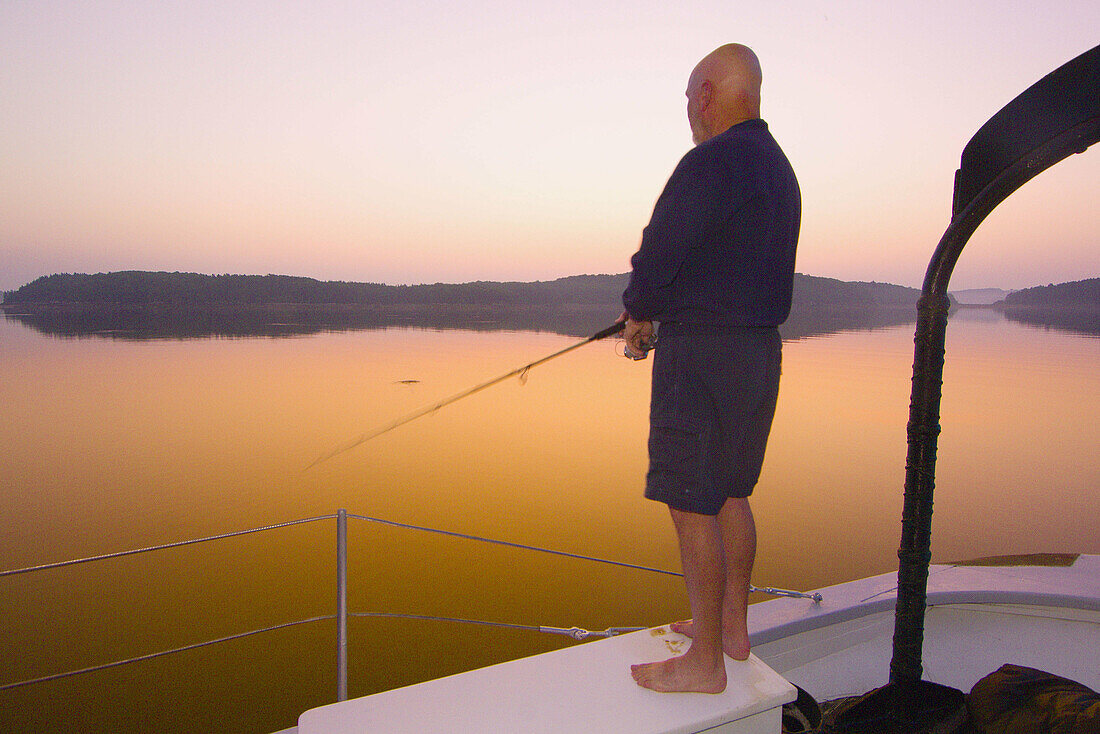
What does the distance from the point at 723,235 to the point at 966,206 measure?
2.43 ft

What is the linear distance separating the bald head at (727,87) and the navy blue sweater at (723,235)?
105 mm

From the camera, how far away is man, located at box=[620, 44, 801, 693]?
1344mm

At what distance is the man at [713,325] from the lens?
1.34 meters

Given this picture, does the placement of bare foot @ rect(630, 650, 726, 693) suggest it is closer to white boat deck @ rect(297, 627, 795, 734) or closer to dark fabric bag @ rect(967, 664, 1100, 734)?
white boat deck @ rect(297, 627, 795, 734)

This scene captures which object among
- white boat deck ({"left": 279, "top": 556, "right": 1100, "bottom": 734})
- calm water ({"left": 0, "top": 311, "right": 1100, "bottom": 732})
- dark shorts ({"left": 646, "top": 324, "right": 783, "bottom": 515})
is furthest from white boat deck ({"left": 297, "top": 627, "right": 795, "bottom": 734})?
calm water ({"left": 0, "top": 311, "right": 1100, "bottom": 732})

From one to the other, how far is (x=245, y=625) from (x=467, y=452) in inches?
264

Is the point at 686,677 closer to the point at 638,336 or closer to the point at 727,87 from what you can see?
the point at 638,336

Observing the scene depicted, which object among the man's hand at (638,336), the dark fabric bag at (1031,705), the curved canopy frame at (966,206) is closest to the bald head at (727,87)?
the man's hand at (638,336)

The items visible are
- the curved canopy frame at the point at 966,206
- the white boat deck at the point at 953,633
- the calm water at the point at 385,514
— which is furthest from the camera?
the calm water at the point at 385,514

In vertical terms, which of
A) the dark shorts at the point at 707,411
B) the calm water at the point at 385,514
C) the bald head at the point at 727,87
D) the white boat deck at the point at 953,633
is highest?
the bald head at the point at 727,87

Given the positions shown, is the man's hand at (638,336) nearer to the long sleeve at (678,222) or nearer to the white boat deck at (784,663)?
the long sleeve at (678,222)

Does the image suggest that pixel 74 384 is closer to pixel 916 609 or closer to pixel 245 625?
pixel 245 625

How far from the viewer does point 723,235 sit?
1357 mm

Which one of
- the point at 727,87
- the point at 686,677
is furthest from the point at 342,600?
the point at 727,87
